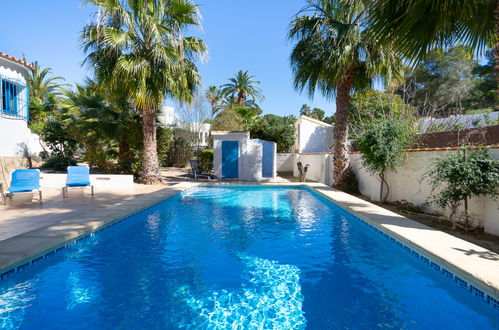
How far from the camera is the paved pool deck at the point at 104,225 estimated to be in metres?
3.71

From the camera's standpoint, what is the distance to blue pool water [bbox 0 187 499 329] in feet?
10.2

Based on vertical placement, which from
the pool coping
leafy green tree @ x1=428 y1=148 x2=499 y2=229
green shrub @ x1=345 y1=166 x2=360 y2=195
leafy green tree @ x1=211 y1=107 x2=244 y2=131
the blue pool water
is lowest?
the blue pool water

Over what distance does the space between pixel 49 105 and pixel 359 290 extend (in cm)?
3489

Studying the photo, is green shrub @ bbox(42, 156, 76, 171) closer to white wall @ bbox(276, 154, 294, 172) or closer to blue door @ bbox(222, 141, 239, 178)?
blue door @ bbox(222, 141, 239, 178)

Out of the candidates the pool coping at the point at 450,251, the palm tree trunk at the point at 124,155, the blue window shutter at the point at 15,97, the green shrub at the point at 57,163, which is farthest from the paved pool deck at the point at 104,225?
the green shrub at the point at 57,163

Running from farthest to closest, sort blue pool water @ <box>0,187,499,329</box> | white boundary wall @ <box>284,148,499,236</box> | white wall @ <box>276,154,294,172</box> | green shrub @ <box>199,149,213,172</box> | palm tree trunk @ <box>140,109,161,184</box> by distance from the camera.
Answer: white wall @ <box>276,154,294,172</box>, green shrub @ <box>199,149,213,172</box>, palm tree trunk @ <box>140,109,161,184</box>, white boundary wall @ <box>284,148,499,236</box>, blue pool water @ <box>0,187,499,329</box>

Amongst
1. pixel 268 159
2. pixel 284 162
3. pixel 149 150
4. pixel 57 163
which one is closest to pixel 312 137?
pixel 284 162

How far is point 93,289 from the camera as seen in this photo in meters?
3.70

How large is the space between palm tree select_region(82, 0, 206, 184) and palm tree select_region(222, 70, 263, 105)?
22960mm

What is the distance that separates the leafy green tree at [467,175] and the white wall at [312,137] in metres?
15.7

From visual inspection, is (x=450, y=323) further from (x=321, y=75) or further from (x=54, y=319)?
(x=321, y=75)

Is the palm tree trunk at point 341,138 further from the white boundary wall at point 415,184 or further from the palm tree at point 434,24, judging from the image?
the palm tree at point 434,24

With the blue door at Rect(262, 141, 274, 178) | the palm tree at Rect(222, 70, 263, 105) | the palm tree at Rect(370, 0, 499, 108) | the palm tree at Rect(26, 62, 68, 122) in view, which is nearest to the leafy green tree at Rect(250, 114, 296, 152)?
the blue door at Rect(262, 141, 274, 178)

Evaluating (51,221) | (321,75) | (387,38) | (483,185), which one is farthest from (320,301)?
(321,75)
